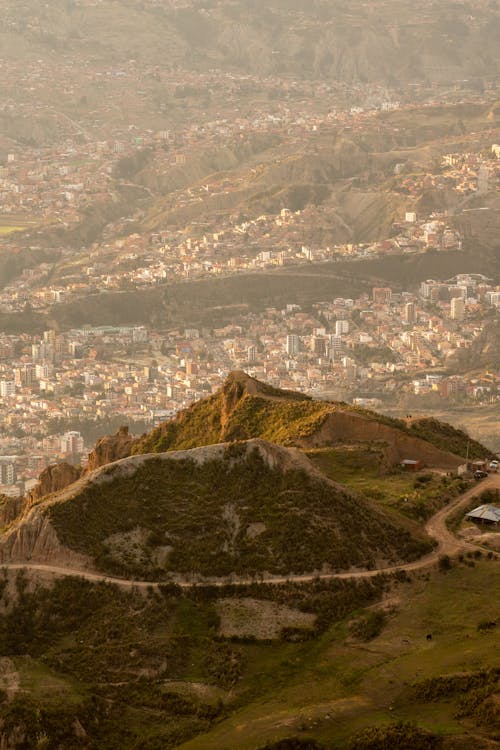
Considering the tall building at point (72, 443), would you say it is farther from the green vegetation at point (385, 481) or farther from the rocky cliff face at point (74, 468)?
the green vegetation at point (385, 481)

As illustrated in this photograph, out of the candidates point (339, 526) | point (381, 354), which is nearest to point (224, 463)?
point (339, 526)

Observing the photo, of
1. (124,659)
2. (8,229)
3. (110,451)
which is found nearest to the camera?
(124,659)

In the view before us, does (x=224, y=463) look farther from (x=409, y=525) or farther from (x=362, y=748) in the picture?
(x=362, y=748)

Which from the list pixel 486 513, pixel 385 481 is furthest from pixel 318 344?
pixel 486 513

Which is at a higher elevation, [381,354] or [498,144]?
[498,144]

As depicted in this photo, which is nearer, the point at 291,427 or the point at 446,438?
the point at 291,427

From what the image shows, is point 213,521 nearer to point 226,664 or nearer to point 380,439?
point 226,664

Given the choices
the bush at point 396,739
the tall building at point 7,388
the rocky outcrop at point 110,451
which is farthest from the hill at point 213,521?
the tall building at point 7,388
